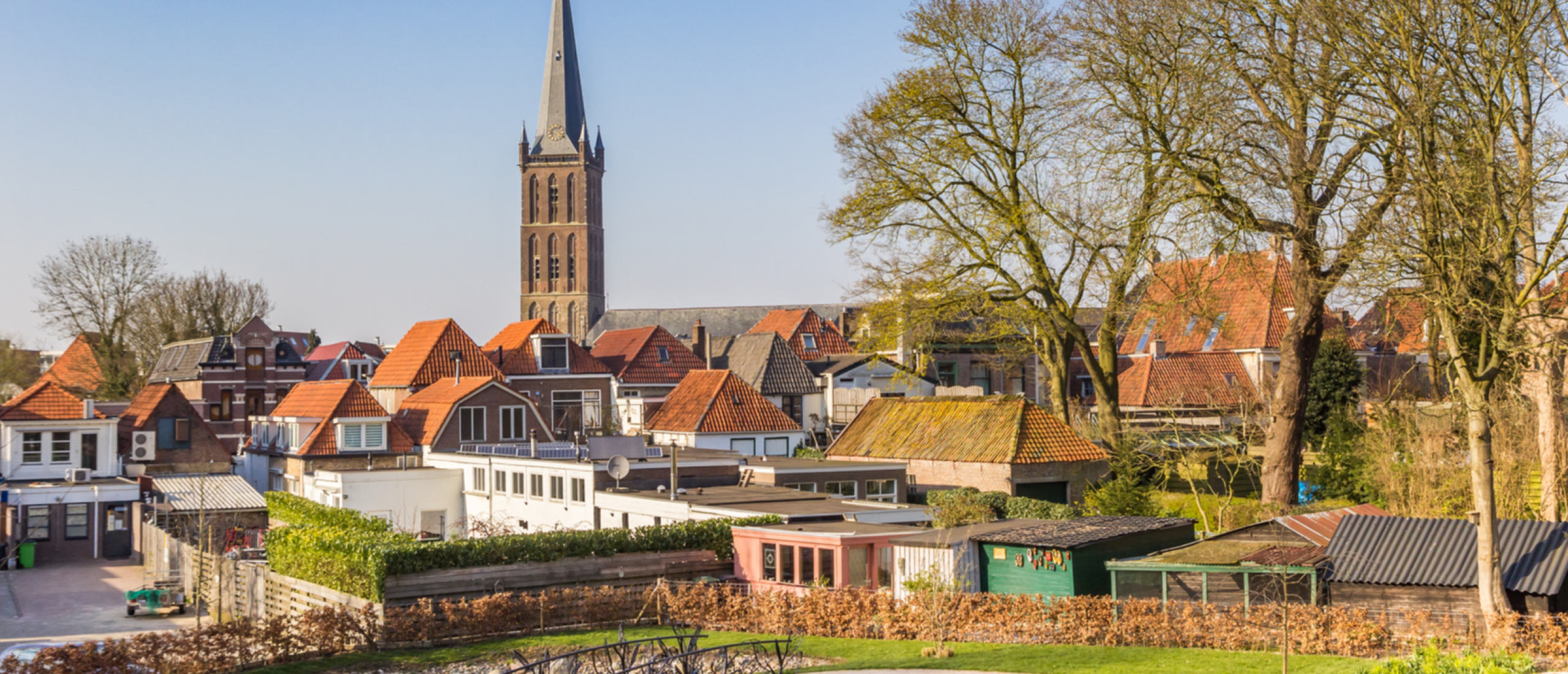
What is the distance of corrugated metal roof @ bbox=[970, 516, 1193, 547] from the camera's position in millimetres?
21188

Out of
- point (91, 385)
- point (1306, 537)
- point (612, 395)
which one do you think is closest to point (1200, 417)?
point (612, 395)

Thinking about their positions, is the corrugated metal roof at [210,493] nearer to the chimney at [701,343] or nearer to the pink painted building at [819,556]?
the pink painted building at [819,556]

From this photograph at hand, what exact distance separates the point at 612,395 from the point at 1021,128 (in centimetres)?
3310

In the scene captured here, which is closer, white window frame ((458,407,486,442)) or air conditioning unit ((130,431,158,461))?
white window frame ((458,407,486,442))

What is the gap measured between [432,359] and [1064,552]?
126 feet

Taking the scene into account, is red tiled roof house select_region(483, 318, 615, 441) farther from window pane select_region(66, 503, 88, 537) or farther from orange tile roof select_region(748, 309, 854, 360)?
window pane select_region(66, 503, 88, 537)

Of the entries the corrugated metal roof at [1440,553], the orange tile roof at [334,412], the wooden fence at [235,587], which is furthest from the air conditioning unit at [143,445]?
the corrugated metal roof at [1440,553]

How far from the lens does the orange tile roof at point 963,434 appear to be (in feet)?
110

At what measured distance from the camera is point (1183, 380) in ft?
171

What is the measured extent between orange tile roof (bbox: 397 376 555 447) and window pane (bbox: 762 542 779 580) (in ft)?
78.5

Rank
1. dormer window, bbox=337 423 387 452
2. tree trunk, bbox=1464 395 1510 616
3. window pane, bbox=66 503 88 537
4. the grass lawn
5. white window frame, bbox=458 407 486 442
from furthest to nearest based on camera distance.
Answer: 1. white window frame, bbox=458 407 486 442
2. dormer window, bbox=337 423 387 452
3. window pane, bbox=66 503 88 537
4. the grass lawn
5. tree trunk, bbox=1464 395 1510 616

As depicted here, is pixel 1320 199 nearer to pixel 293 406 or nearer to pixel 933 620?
pixel 933 620

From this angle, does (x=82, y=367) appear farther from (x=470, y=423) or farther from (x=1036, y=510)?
(x=1036, y=510)

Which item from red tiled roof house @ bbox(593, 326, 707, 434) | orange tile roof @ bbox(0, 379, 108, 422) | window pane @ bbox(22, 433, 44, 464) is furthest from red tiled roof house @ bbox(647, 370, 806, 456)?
window pane @ bbox(22, 433, 44, 464)
